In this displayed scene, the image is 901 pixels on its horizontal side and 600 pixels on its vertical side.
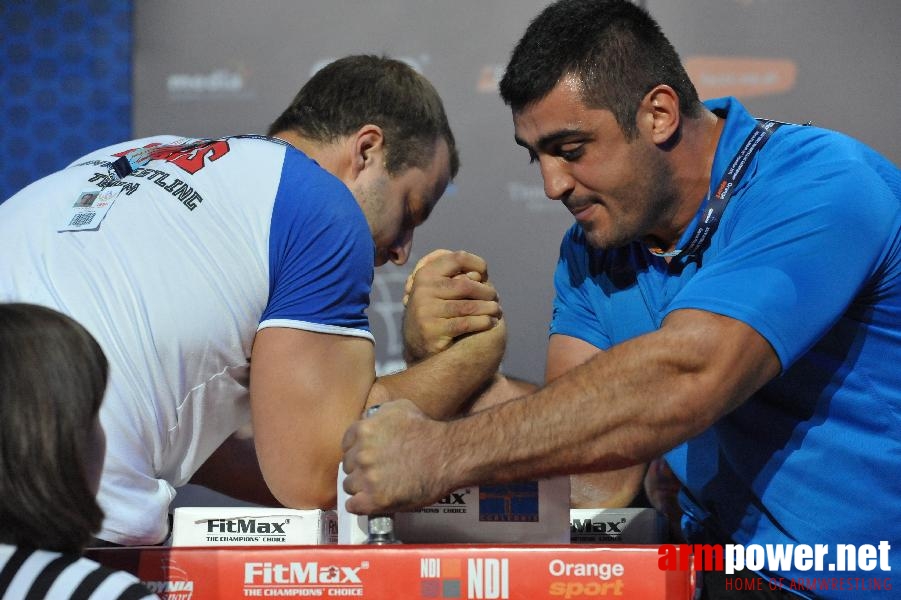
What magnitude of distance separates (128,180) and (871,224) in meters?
1.19

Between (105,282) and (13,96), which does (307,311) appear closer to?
(105,282)

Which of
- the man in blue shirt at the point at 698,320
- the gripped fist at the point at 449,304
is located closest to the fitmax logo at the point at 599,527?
the man in blue shirt at the point at 698,320

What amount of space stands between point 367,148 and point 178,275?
673mm

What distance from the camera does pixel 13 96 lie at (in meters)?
3.81

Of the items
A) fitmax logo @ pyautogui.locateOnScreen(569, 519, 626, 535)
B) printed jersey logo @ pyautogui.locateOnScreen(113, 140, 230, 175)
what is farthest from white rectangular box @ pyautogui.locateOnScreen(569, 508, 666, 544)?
printed jersey logo @ pyautogui.locateOnScreen(113, 140, 230, 175)

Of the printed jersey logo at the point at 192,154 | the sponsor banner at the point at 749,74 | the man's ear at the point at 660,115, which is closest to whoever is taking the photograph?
the printed jersey logo at the point at 192,154

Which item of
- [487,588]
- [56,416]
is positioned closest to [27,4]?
[56,416]

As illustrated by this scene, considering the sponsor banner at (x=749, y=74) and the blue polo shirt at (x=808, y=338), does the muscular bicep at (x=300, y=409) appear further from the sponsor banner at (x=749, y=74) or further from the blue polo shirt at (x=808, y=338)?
the sponsor banner at (x=749, y=74)

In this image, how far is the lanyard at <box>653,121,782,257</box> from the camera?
170 cm

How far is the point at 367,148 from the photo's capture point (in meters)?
2.11

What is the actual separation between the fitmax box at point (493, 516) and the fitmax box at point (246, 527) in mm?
56

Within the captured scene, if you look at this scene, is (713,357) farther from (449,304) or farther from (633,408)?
(449,304)

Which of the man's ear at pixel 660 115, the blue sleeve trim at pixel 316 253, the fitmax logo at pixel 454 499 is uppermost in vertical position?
the man's ear at pixel 660 115

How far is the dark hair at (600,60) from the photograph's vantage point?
70.0 inches
